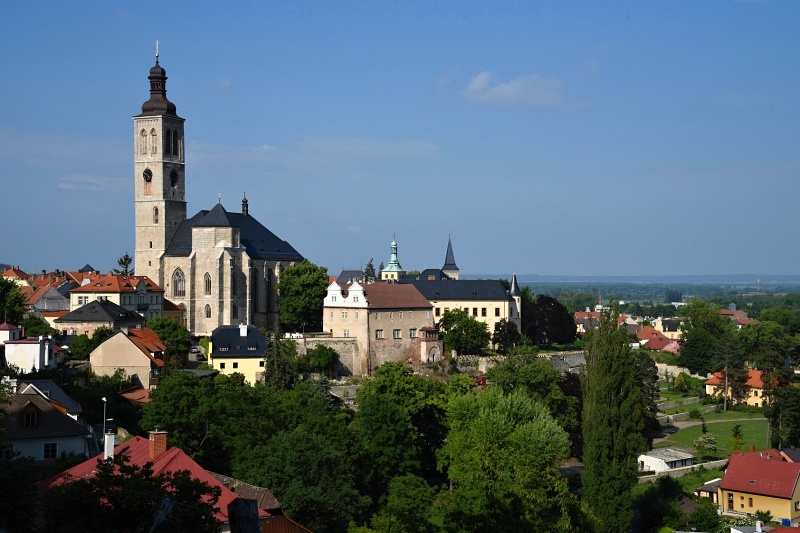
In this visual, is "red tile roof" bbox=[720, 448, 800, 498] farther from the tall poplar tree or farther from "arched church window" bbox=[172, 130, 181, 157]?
"arched church window" bbox=[172, 130, 181, 157]

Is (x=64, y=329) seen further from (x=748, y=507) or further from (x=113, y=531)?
(x=113, y=531)

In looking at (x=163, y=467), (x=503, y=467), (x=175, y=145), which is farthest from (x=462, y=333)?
(x=163, y=467)

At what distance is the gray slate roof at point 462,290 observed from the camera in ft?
286

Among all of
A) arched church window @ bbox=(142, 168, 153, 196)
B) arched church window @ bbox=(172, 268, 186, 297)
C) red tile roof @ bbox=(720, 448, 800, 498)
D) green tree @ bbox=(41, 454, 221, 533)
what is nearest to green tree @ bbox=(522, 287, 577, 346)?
arched church window @ bbox=(172, 268, 186, 297)

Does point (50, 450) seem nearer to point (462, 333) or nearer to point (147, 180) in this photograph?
point (462, 333)

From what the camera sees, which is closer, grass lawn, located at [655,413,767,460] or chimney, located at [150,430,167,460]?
chimney, located at [150,430,167,460]

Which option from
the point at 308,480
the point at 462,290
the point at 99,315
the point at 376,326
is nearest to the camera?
the point at 308,480

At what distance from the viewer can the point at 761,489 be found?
50.8 meters

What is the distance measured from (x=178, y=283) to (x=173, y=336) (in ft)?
45.8

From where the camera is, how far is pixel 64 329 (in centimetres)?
6719

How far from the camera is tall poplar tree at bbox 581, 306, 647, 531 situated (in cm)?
4506

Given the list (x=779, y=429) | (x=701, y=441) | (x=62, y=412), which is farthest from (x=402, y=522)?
(x=779, y=429)

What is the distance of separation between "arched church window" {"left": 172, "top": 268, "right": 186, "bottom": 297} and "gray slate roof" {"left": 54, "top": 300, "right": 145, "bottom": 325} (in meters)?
9.68

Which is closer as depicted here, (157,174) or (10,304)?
(10,304)
